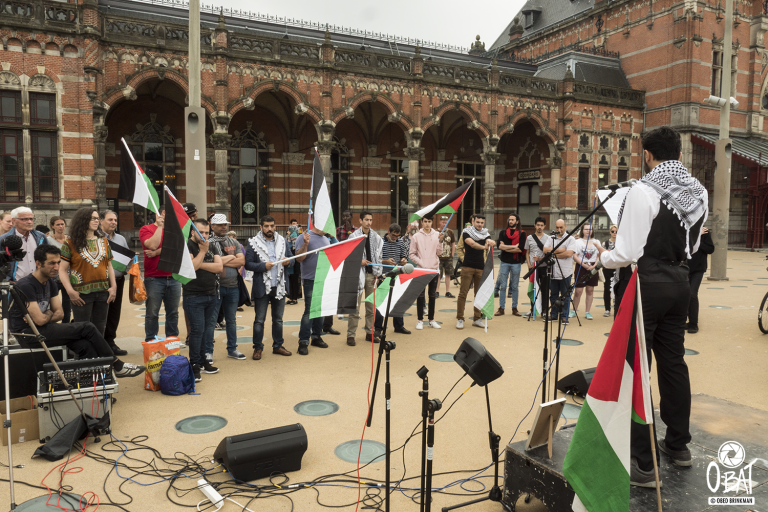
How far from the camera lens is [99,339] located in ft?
17.0

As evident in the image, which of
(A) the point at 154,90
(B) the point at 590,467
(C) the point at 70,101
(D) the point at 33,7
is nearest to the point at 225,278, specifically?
(B) the point at 590,467

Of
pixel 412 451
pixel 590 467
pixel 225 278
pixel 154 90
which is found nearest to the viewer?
pixel 590 467

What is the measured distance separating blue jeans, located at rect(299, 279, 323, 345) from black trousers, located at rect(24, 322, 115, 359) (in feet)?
8.13

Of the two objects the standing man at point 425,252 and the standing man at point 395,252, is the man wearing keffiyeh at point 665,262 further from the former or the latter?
the standing man at point 425,252

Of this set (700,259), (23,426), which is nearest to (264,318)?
(23,426)

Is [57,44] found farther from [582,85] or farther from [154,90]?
[582,85]

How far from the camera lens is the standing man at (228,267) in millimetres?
6363

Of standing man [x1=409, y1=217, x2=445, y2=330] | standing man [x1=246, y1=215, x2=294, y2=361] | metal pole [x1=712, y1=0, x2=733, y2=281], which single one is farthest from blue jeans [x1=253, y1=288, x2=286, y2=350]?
metal pole [x1=712, y1=0, x2=733, y2=281]

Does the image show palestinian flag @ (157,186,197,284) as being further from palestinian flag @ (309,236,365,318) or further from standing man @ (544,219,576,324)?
standing man @ (544,219,576,324)

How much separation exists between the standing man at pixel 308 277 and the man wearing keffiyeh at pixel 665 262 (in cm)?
453

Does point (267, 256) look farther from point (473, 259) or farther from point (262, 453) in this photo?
point (473, 259)

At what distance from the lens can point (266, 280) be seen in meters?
6.77

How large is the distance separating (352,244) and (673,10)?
27.1 m

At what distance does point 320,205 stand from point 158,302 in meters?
2.46
